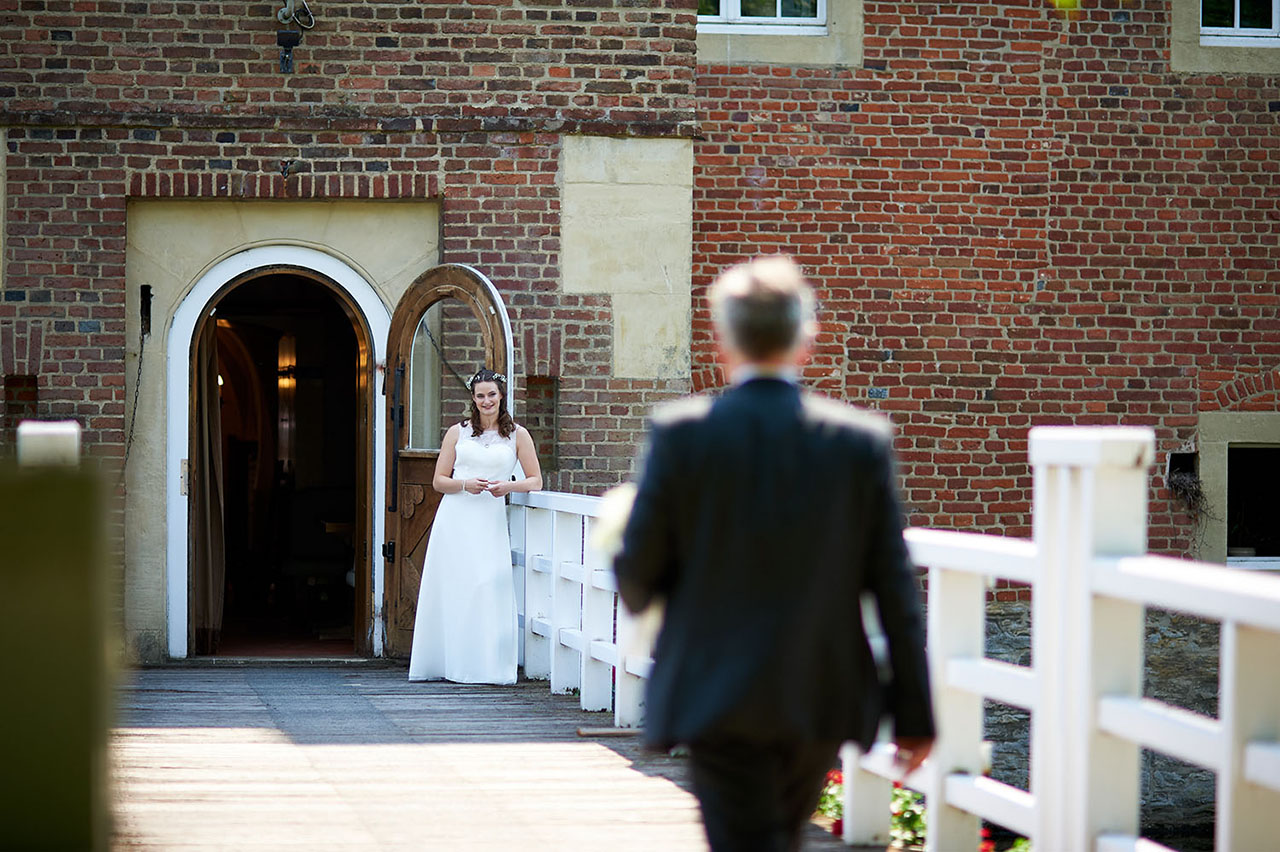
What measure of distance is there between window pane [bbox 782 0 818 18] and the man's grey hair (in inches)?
345

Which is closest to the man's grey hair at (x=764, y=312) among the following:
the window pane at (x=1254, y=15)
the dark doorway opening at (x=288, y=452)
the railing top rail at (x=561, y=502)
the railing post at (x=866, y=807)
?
the railing post at (x=866, y=807)

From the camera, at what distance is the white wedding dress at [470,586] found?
8.73 metres

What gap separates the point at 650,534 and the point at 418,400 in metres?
7.17

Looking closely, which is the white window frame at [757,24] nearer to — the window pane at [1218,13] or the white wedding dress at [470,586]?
the window pane at [1218,13]

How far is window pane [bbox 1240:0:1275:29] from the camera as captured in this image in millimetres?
11906

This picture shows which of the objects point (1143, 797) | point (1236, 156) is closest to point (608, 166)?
point (1236, 156)

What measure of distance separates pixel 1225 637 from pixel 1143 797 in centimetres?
896

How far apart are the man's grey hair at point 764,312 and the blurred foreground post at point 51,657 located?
1.17 m

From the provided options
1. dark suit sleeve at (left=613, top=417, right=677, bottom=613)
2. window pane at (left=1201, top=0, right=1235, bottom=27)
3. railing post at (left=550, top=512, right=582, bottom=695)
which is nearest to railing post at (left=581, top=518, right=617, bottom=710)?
railing post at (left=550, top=512, right=582, bottom=695)

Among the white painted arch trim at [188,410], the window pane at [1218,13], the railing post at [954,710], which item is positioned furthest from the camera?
the window pane at [1218,13]

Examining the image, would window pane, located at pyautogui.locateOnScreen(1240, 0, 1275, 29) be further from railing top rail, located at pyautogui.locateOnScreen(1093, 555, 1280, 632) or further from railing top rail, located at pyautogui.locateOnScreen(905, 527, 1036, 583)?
railing top rail, located at pyautogui.locateOnScreen(1093, 555, 1280, 632)

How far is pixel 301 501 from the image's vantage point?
13562mm

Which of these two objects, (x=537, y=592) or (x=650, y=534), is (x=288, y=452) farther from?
(x=650, y=534)

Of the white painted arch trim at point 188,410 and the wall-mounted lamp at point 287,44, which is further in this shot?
the white painted arch trim at point 188,410
